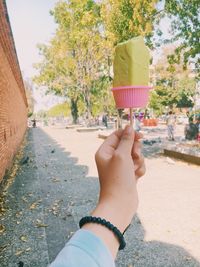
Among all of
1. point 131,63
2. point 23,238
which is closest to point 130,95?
point 131,63

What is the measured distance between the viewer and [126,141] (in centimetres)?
126

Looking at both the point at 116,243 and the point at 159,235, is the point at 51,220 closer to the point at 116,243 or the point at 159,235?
the point at 159,235

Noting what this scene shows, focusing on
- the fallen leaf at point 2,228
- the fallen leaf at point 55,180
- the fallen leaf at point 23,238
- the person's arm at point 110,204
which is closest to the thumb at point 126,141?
the person's arm at point 110,204

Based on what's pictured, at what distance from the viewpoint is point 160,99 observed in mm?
53469

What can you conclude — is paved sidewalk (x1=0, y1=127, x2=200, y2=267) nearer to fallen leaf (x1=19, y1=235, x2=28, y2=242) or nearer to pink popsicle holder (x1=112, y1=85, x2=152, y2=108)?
fallen leaf (x1=19, y1=235, x2=28, y2=242)

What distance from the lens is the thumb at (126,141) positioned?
4.04 ft

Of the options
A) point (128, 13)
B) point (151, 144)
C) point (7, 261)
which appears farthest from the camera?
point (151, 144)

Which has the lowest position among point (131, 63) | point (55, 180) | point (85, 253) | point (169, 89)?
point (55, 180)

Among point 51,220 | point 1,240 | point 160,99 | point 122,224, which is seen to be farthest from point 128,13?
point 160,99

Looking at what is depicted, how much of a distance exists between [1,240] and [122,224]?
5.18 m

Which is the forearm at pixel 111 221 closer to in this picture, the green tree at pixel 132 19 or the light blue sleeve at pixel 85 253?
the light blue sleeve at pixel 85 253

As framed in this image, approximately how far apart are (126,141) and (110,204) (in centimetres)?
25

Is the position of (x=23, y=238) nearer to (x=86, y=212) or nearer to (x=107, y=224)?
(x=86, y=212)

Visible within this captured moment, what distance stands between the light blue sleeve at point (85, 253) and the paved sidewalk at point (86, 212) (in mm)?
4180
